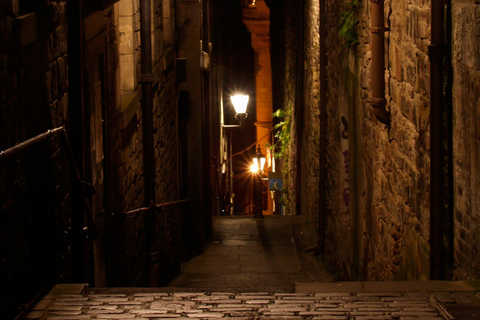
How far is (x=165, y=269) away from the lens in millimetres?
8609

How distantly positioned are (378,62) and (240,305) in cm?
266

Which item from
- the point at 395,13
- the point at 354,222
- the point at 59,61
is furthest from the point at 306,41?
the point at 59,61

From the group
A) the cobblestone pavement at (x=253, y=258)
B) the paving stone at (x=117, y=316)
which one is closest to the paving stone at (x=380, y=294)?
the paving stone at (x=117, y=316)

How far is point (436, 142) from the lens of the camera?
4.17 meters

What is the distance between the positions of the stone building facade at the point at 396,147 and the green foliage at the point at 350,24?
0.05ft

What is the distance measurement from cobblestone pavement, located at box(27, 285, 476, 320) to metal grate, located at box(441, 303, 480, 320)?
6 cm

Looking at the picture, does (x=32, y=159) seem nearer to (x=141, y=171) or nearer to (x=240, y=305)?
(x=240, y=305)

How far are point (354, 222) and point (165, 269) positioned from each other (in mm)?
2408

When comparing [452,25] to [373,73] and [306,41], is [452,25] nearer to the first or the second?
[373,73]

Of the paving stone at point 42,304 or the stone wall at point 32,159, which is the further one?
the paving stone at point 42,304

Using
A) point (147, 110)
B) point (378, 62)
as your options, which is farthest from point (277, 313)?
point (147, 110)

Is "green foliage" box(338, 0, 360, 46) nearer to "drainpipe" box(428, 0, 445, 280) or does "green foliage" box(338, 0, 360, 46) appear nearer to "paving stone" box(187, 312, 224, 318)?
"drainpipe" box(428, 0, 445, 280)

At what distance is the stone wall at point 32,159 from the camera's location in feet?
11.5

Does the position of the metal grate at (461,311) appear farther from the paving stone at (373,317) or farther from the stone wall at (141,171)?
the stone wall at (141,171)
